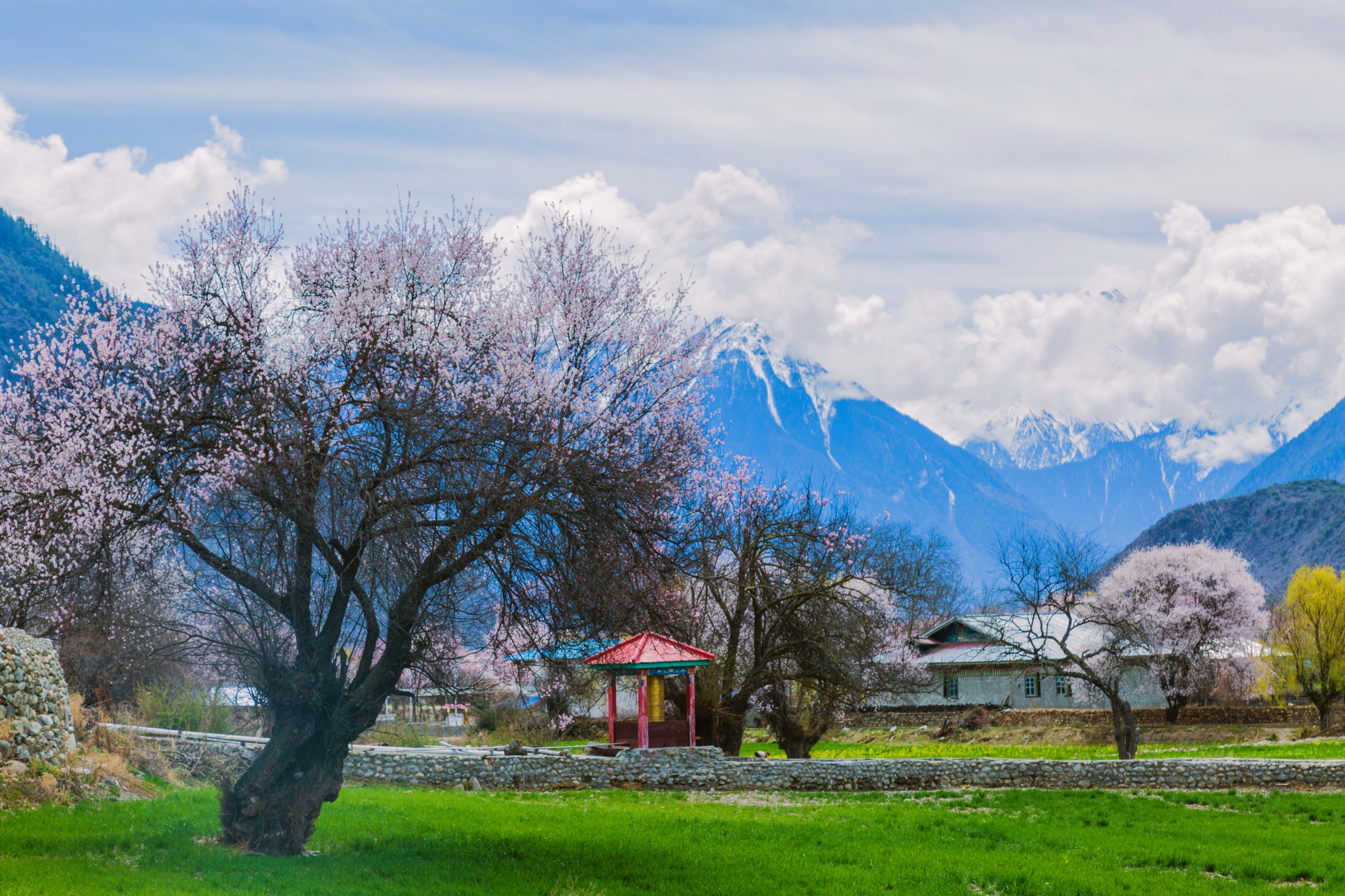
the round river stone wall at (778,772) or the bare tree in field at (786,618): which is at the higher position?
the bare tree in field at (786,618)

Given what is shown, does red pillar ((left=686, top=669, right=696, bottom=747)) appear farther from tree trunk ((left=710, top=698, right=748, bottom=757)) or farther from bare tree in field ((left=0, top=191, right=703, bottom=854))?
bare tree in field ((left=0, top=191, right=703, bottom=854))

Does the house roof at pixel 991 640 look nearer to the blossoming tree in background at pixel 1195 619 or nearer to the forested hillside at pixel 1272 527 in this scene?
the blossoming tree in background at pixel 1195 619

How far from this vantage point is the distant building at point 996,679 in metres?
52.3

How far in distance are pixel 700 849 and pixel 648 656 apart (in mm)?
10914

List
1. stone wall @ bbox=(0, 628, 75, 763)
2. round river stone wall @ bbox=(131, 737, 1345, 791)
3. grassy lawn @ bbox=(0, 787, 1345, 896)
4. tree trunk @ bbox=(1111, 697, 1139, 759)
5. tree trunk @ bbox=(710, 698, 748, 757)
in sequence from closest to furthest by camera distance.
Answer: grassy lawn @ bbox=(0, 787, 1345, 896) → stone wall @ bbox=(0, 628, 75, 763) → round river stone wall @ bbox=(131, 737, 1345, 791) → tree trunk @ bbox=(710, 698, 748, 757) → tree trunk @ bbox=(1111, 697, 1139, 759)

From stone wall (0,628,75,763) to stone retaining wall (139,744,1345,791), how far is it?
8.54m

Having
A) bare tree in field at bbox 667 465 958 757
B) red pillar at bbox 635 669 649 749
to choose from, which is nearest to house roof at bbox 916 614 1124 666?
bare tree in field at bbox 667 465 958 757

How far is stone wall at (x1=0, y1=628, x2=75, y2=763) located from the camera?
1348cm

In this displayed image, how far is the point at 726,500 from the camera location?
2278 centimetres

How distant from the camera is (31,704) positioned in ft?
45.7

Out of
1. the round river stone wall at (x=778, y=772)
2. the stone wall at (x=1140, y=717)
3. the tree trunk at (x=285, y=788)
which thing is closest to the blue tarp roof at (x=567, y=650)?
the tree trunk at (x=285, y=788)

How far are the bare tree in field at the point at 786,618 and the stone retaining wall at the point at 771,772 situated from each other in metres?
2.21

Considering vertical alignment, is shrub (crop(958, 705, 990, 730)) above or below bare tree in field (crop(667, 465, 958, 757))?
below

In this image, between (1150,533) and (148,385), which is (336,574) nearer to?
(148,385)
